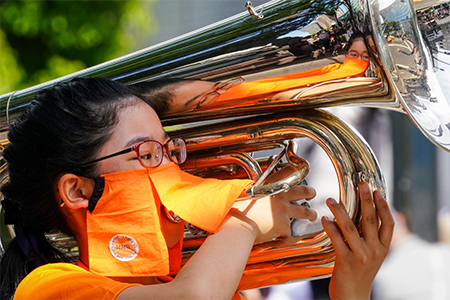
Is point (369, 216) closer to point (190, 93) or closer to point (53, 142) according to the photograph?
point (190, 93)

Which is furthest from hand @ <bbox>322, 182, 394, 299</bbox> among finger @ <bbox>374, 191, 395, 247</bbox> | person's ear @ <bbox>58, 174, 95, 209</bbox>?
person's ear @ <bbox>58, 174, 95, 209</bbox>

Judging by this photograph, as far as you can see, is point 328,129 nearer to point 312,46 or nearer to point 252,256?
point 312,46

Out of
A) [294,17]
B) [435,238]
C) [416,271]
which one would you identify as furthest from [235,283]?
[435,238]

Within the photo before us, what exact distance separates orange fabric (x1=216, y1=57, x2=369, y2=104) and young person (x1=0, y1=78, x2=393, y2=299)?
0.63 feet

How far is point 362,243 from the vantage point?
44.9 inches

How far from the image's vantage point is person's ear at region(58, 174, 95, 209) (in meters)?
1.15

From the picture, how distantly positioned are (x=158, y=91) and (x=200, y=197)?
0.91 ft

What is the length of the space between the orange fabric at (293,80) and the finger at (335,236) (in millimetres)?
314

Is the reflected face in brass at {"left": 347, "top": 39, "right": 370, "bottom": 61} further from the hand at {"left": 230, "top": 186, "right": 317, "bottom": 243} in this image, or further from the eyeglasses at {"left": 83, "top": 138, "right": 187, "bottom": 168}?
the eyeglasses at {"left": 83, "top": 138, "right": 187, "bottom": 168}

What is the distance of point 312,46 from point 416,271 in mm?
2451

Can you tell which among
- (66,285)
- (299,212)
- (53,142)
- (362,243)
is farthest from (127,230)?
(362,243)

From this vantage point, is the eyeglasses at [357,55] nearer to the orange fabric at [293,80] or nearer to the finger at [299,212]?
the orange fabric at [293,80]

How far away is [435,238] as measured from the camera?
11.7 feet

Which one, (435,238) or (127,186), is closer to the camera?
(127,186)
